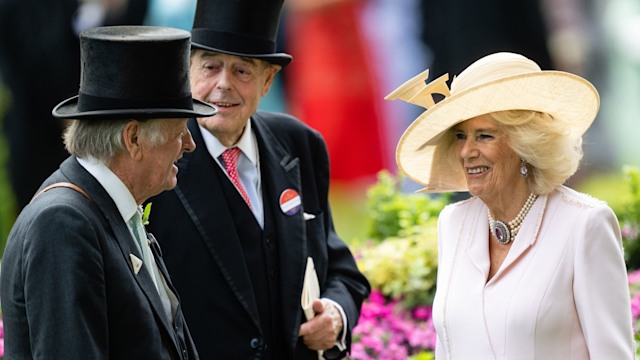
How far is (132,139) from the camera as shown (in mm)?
3119

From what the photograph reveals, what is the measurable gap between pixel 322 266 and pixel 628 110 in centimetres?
451

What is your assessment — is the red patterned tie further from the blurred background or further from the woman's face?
the blurred background

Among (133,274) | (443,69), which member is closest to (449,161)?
(133,274)

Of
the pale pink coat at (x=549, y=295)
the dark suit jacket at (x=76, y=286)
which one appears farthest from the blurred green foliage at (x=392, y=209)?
the dark suit jacket at (x=76, y=286)

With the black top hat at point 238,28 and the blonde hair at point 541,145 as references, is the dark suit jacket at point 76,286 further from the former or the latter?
the blonde hair at point 541,145

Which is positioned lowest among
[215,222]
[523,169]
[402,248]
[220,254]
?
[402,248]

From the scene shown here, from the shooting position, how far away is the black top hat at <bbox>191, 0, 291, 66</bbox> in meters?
4.21

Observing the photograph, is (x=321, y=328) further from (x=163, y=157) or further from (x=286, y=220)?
(x=163, y=157)

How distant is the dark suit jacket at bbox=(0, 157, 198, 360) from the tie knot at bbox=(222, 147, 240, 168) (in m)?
1.08

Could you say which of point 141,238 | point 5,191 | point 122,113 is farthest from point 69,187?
point 5,191

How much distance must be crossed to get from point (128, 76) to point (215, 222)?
1.05 m

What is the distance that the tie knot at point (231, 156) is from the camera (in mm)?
4199

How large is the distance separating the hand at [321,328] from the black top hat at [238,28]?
974 mm

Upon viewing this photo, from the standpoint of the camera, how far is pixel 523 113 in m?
3.70
